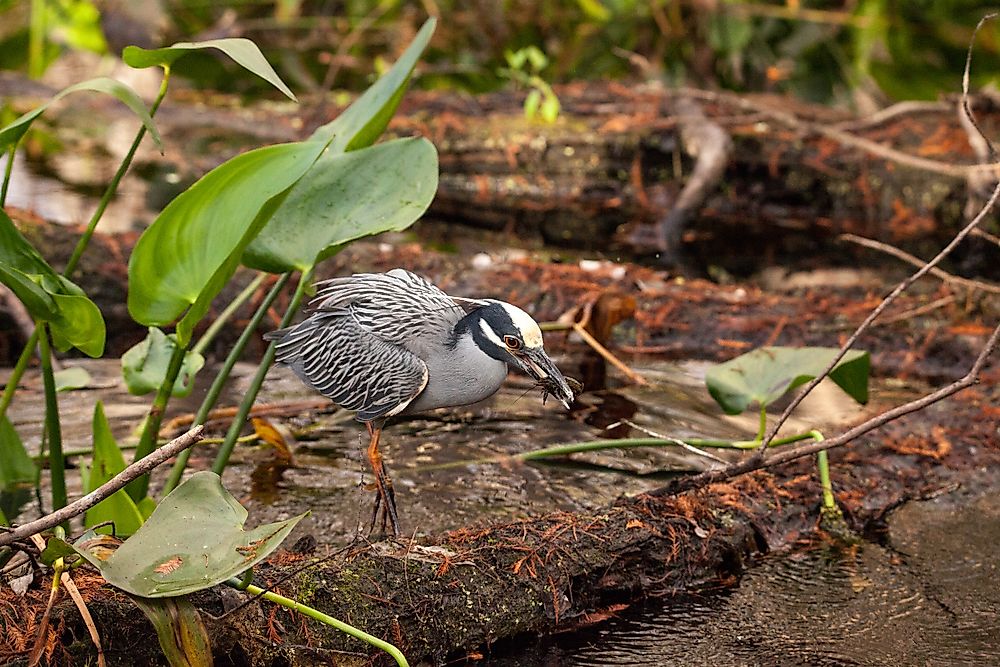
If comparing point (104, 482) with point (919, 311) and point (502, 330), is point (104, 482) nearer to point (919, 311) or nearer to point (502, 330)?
point (502, 330)

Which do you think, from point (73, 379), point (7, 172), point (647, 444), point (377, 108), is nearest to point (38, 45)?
point (73, 379)

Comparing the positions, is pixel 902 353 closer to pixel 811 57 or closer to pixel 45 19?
pixel 811 57

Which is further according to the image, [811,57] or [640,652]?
[811,57]

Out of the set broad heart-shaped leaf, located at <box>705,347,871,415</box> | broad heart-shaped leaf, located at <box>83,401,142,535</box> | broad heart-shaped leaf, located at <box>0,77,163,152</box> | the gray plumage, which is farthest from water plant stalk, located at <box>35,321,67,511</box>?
broad heart-shaped leaf, located at <box>705,347,871,415</box>

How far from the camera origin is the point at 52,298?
258cm

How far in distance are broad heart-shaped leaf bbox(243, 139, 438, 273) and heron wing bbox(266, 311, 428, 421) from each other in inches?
17.2

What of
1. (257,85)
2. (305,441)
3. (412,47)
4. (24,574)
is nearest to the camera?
(24,574)

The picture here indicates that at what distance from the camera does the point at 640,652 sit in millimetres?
3184

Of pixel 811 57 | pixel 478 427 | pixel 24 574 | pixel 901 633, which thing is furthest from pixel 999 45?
pixel 24 574

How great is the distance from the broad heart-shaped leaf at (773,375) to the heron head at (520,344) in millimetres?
813

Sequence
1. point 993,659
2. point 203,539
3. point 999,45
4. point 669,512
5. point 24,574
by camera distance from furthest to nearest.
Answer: point 999,45
point 669,512
point 993,659
point 24,574
point 203,539

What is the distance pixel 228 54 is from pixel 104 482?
1144mm

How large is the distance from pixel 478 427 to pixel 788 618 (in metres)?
1.60

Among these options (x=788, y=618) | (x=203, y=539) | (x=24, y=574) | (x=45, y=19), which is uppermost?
(x=45, y=19)
